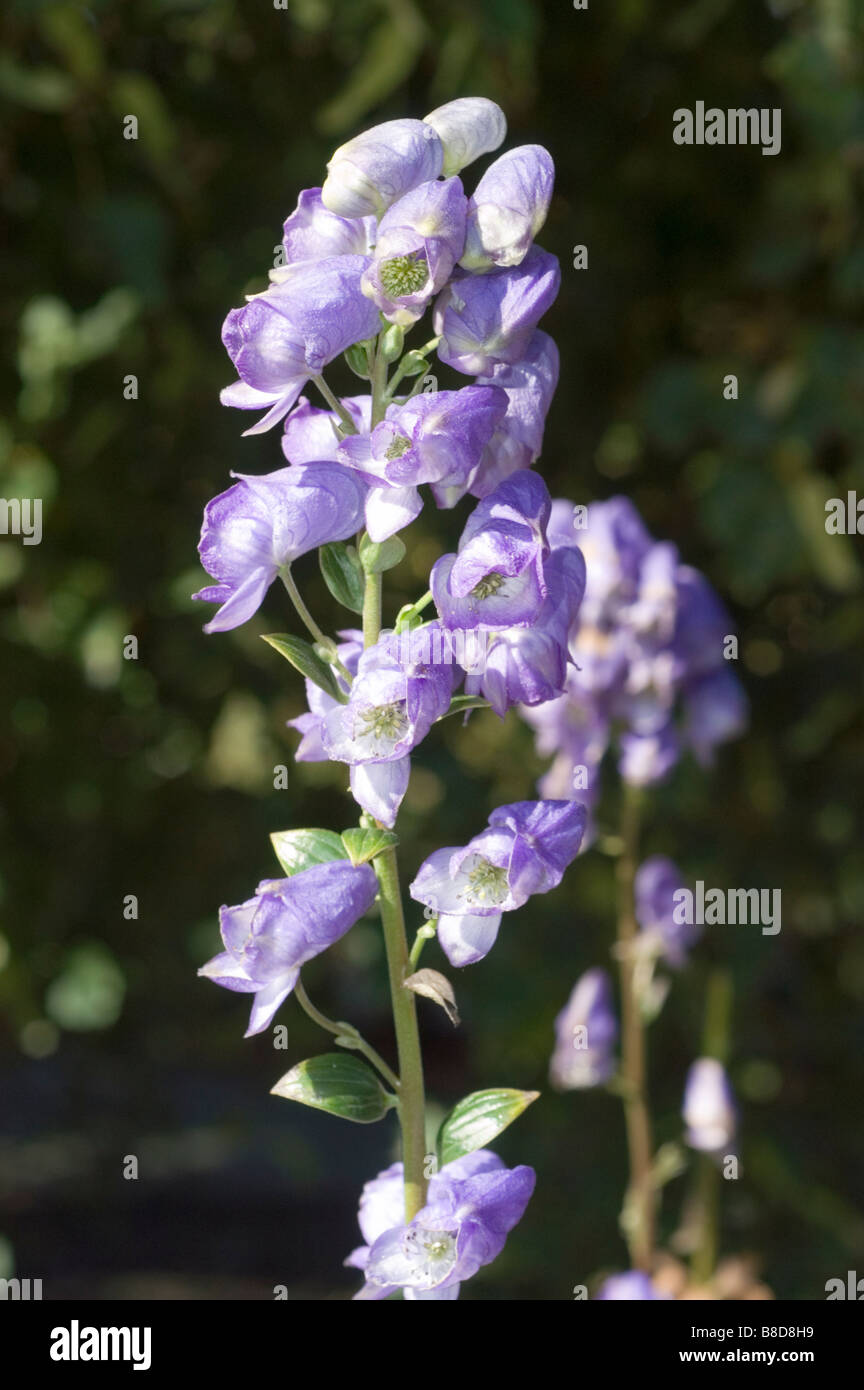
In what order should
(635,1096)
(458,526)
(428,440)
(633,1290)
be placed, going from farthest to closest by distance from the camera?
(458,526) → (635,1096) → (633,1290) → (428,440)

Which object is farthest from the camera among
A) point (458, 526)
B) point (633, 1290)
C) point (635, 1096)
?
point (458, 526)

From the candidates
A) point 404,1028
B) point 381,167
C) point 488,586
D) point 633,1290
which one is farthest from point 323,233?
point 633,1290

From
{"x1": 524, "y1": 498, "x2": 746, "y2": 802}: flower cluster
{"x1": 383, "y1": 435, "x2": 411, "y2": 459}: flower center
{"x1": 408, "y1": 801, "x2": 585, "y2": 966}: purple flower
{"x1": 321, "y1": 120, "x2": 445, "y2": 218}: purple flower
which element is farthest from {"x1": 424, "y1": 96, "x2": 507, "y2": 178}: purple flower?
{"x1": 524, "y1": 498, "x2": 746, "y2": 802}: flower cluster

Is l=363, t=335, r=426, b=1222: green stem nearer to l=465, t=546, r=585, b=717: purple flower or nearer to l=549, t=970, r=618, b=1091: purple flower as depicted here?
l=465, t=546, r=585, b=717: purple flower

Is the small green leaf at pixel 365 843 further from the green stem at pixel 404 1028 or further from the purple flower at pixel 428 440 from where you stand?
the purple flower at pixel 428 440

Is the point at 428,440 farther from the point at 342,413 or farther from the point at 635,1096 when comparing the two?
the point at 635,1096

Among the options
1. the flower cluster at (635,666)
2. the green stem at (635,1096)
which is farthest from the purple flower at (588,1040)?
the flower cluster at (635,666)

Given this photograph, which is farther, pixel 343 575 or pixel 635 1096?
pixel 635 1096
